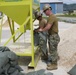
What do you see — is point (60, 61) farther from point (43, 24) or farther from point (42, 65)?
point (43, 24)

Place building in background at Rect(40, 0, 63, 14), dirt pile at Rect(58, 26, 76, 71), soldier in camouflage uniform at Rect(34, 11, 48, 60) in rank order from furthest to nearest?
building in background at Rect(40, 0, 63, 14)
soldier in camouflage uniform at Rect(34, 11, 48, 60)
dirt pile at Rect(58, 26, 76, 71)

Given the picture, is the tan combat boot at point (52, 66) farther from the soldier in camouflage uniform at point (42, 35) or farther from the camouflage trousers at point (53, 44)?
the soldier in camouflage uniform at point (42, 35)

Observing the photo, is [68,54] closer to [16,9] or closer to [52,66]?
[52,66]

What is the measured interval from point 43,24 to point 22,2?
0.98 meters

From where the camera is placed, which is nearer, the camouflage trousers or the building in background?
the camouflage trousers

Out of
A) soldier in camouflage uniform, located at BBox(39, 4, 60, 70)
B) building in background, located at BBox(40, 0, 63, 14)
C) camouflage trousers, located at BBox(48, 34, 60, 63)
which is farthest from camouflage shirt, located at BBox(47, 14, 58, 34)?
building in background, located at BBox(40, 0, 63, 14)

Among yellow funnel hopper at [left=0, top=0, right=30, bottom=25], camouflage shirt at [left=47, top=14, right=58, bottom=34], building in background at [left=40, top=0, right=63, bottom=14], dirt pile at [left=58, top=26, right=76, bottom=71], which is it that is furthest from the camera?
A: building in background at [left=40, top=0, right=63, bottom=14]

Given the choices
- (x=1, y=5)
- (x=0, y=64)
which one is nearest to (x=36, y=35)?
(x=1, y=5)

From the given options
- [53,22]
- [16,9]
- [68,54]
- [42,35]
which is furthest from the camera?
[68,54]

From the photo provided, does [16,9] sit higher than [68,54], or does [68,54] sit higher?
[16,9]

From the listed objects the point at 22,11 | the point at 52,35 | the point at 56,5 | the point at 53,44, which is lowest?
the point at 56,5

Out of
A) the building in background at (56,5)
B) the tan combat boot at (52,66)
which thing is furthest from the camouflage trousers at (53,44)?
the building in background at (56,5)

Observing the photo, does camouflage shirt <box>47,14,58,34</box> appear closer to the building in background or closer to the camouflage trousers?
the camouflage trousers

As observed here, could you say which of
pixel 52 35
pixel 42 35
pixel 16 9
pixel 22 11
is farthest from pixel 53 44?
pixel 16 9
